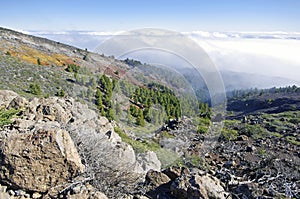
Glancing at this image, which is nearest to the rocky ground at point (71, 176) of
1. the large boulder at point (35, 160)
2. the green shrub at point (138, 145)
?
the large boulder at point (35, 160)

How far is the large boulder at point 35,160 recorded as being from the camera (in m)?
5.45

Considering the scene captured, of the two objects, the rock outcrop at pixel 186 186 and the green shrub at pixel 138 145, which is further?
the green shrub at pixel 138 145

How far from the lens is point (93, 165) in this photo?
6230mm

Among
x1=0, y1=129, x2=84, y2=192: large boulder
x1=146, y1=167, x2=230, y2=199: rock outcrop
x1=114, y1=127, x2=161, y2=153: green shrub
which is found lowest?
x1=114, y1=127, x2=161, y2=153: green shrub

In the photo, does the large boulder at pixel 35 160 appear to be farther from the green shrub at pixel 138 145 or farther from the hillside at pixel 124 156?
the green shrub at pixel 138 145

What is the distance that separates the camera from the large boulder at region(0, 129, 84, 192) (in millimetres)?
5449

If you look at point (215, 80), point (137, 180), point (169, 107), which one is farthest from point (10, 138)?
point (169, 107)

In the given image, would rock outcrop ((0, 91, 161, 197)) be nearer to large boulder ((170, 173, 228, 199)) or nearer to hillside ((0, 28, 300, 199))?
hillside ((0, 28, 300, 199))

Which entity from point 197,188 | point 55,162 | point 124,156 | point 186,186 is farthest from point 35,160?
point 197,188

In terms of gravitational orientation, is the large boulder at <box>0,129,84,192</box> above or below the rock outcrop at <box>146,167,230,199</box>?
above

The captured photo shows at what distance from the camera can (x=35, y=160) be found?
551 centimetres

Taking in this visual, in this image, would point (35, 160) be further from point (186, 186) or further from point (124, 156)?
point (186, 186)

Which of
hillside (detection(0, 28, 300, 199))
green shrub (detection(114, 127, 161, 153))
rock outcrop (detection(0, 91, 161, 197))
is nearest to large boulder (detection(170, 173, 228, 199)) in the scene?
hillside (detection(0, 28, 300, 199))

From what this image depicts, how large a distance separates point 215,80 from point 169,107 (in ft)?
15.3
